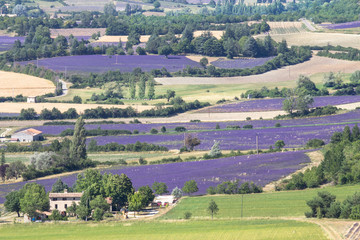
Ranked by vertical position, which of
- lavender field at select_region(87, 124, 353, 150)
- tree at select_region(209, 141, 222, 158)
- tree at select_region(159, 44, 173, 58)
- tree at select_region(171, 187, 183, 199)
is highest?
tree at select_region(171, 187, 183, 199)

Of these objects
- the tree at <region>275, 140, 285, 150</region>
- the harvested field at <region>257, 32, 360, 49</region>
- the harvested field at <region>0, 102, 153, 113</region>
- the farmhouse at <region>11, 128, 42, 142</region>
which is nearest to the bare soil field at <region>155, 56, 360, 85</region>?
the harvested field at <region>257, 32, 360, 49</region>

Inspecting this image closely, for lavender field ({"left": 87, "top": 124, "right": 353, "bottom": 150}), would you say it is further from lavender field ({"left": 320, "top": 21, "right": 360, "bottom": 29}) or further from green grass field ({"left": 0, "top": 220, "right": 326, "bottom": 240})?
lavender field ({"left": 320, "top": 21, "right": 360, "bottom": 29})

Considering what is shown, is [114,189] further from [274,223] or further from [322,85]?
[322,85]

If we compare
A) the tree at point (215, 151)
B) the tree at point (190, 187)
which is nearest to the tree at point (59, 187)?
the tree at point (190, 187)

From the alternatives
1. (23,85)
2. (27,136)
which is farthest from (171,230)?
(23,85)

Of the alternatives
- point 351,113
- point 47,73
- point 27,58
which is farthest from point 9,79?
point 351,113

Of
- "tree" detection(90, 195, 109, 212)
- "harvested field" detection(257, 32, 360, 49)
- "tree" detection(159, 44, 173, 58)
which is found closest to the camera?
"tree" detection(90, 195, 109, 212)

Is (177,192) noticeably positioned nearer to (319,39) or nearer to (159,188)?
(159,188)
